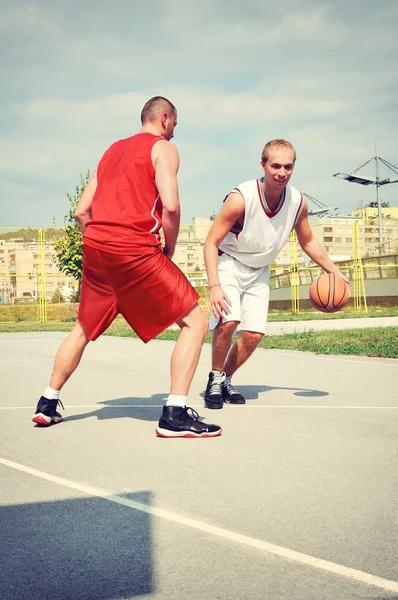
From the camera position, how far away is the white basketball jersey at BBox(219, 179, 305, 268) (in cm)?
595

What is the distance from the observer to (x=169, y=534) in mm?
2832

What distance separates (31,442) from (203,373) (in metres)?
4.35

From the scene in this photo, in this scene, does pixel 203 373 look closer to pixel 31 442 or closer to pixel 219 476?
pixel 31 442

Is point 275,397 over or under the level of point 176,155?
under

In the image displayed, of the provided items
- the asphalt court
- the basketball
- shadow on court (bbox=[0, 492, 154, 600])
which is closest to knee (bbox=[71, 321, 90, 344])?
the asphalt court

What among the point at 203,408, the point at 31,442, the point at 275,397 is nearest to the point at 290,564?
the point at 31,442

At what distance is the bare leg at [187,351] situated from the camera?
4.89 meters

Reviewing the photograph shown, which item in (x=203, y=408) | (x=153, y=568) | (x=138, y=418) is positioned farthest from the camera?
(x=203, y=408)

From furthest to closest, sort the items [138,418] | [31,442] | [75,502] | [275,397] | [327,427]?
1. [275,397]
2. [138,418]
3. [327,427]
4. [31,442]
5. [75,502]

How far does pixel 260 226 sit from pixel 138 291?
1.63 m

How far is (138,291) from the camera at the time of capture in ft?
15.7

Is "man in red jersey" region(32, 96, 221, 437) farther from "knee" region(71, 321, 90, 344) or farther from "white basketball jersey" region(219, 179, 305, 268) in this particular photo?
"white basketball jersey" region(219, 179, 305, 268)

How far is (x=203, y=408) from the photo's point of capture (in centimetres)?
609

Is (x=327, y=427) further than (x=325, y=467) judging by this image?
Yes
